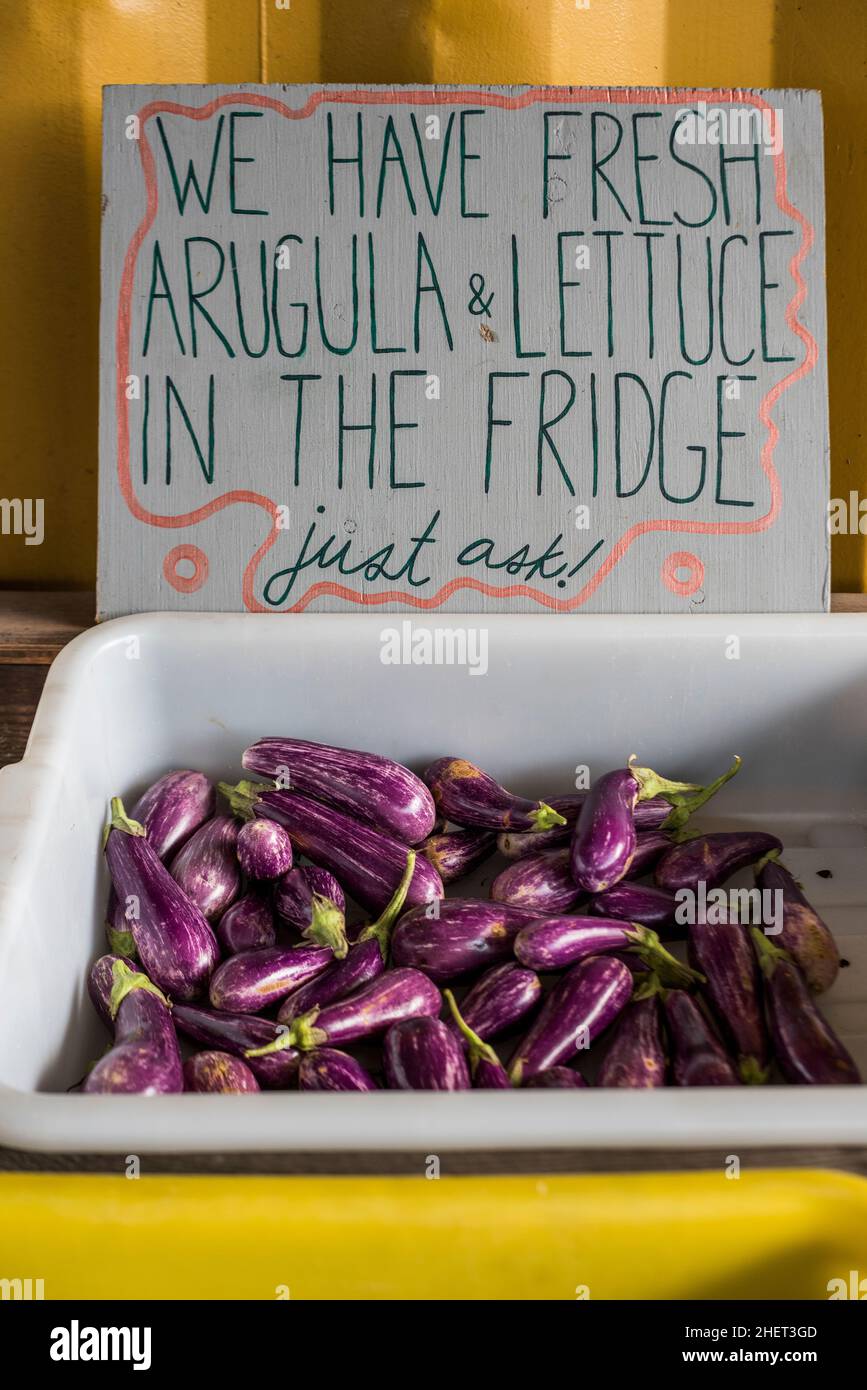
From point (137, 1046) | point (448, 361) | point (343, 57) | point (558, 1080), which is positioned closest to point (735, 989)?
point (558, 1080)

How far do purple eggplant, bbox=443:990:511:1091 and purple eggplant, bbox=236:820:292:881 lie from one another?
0.72ft

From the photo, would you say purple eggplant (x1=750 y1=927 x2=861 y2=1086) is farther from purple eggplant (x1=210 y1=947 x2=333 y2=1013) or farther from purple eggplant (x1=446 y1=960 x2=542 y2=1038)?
purple eggplant (x1=210 y1=947 x2=333 y2=1013)

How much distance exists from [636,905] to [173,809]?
39 centimetres

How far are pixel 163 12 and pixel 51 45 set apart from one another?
0.40ft

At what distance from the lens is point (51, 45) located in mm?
1103

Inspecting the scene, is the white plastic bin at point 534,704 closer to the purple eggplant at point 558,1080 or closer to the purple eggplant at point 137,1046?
the purple eggplant at point 137,1046

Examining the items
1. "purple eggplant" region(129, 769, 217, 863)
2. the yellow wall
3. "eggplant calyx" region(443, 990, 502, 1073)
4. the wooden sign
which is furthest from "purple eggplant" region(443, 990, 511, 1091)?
the yellow wall

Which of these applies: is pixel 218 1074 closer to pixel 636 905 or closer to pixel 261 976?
pixel 261 976

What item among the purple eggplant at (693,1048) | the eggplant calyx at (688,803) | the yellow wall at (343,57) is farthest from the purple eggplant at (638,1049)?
the yellow wall at (343,57)

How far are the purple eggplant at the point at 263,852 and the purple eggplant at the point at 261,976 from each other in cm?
9

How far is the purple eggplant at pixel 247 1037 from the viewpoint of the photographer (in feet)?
2.16

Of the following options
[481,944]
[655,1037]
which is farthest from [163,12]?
[655,1037]

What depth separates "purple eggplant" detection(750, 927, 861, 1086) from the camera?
0.62 meters
